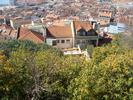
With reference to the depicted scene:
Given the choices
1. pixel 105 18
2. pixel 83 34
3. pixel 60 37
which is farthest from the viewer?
pixel 105 18

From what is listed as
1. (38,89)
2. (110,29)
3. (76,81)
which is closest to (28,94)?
(38,89)

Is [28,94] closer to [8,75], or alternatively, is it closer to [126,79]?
[8,75]

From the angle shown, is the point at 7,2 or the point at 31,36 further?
the point at 7,2

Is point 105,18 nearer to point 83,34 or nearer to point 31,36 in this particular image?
point 83,34

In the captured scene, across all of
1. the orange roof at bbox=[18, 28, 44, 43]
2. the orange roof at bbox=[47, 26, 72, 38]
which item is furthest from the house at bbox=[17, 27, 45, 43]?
the orange roof at bbox=[47, 26, 72, 38]

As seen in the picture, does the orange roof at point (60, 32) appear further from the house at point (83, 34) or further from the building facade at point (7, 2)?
the building facade at point (7, 2)

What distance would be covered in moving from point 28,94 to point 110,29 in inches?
1735

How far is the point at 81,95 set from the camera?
58.3 feet

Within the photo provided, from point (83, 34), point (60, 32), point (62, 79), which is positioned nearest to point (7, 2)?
point (60, 32)

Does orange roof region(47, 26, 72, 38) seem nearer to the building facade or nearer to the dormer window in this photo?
the dormer window

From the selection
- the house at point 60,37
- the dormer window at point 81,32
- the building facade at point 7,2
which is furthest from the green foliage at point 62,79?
the building facade at point 7,2

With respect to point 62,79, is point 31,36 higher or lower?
lower

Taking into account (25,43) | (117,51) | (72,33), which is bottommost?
(72,33)

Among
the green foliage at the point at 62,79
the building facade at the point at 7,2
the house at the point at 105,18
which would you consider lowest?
the building facade at the point at 7,2
